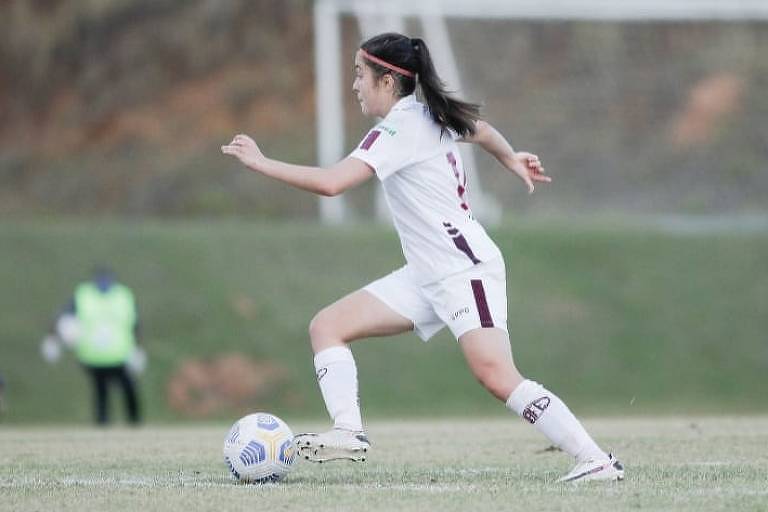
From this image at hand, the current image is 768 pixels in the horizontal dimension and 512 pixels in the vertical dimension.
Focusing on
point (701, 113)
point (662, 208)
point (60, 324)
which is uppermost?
point (701, 113)

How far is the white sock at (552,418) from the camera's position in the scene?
6.64 m

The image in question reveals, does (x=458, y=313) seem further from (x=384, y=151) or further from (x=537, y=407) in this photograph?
(x=384, y=151)

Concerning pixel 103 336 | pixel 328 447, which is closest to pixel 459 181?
pixel 328 447

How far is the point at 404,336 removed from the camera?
24.2 metres

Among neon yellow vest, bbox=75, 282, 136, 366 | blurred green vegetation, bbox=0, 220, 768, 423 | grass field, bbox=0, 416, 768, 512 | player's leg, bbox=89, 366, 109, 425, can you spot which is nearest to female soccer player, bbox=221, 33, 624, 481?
grass field, bbox=0, 416, 768, 512

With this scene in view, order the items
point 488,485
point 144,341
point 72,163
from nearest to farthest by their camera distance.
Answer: point 488,485 → point 144,341 → point 72,163

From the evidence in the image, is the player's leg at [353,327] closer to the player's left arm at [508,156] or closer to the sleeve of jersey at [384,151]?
the sleeve of jersey at [384,151]

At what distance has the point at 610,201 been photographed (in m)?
27.8

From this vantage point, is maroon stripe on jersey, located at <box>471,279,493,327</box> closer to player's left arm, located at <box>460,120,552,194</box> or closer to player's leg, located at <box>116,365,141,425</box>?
player's left arm, located at <box>460,120,552,194</box>

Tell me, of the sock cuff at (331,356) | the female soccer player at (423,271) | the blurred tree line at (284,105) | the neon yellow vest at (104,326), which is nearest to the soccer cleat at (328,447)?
the female soccer player at (423,271)

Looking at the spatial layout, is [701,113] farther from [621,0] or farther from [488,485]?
[488,485]

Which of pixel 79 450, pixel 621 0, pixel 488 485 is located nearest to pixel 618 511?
pixel 488 485

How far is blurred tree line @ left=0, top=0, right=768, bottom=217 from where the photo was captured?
85.4ft

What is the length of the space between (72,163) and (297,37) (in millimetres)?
7288
